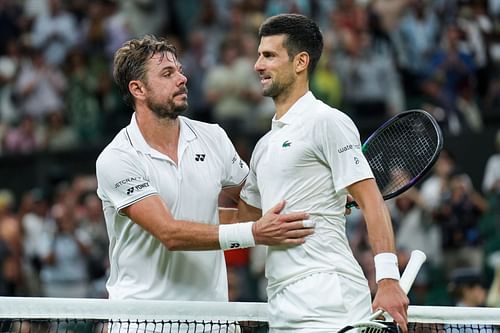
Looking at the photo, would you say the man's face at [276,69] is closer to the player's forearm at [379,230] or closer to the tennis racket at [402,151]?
the tennis racket at [402,151]

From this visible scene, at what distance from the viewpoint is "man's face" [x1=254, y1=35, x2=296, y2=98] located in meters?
6.82

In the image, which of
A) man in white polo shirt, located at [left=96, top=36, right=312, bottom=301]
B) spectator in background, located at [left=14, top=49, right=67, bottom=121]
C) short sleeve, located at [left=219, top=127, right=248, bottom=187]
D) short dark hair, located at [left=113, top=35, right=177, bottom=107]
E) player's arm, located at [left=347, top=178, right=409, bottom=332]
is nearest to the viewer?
player's arm, located at [left=347, top=178, right=409, bottom=332]

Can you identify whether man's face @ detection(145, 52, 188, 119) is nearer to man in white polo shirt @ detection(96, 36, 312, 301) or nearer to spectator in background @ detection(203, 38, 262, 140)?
man in white polo shirt @ detection(96, 36, 312, 301)

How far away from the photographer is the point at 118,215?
720 cm

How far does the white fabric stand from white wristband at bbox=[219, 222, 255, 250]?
0.15 meters

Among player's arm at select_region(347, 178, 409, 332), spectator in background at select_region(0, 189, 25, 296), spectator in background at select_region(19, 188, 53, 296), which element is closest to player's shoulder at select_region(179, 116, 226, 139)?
player's arm at select_region(347, 178, 409, 332)

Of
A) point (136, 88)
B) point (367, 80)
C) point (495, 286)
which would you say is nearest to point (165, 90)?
point (136, 88)

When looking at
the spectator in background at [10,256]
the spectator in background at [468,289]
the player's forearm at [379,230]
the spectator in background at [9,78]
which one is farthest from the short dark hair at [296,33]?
the spectator in background at [9,78]

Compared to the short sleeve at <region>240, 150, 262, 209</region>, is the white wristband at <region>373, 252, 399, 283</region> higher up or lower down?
lower down

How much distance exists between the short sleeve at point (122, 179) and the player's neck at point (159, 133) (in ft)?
0.62

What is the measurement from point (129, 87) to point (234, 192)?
86 cm

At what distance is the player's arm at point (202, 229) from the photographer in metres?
6.55

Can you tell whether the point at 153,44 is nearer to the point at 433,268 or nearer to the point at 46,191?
the point at 433,268

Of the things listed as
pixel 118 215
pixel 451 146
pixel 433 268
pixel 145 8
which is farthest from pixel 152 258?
pixel 145 8
